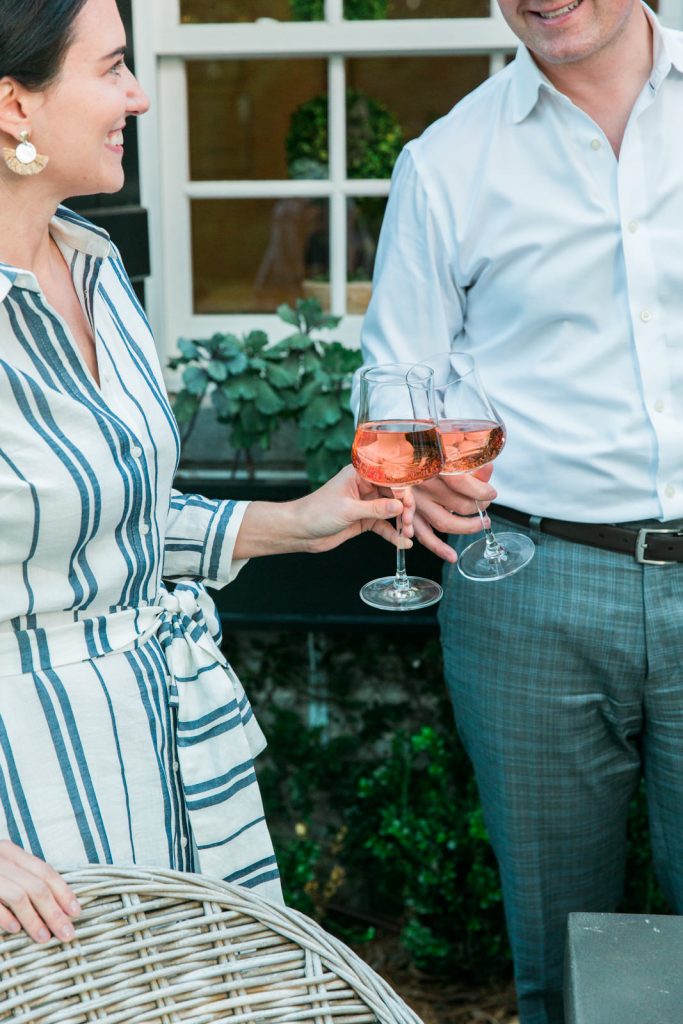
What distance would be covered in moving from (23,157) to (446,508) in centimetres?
79

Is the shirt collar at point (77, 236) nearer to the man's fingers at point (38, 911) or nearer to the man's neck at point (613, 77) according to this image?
the man's neck at point (613, 77)

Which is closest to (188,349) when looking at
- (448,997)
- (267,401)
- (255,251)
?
(267,401)

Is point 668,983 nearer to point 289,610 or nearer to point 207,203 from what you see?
point 289,610

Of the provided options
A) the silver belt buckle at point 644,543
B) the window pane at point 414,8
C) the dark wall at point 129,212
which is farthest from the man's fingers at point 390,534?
the window pane at point 414,8

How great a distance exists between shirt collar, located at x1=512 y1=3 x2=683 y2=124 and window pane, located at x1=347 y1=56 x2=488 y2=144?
1.13m

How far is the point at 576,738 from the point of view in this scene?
206 centimetres

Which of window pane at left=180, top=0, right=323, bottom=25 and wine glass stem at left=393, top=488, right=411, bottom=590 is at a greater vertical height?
window pane at left=180, top=0, right=323, bottom=25

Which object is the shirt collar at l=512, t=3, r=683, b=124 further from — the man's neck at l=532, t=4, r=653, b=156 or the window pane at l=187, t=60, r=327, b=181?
the window pane at l=187, t=60, r=327, b=181

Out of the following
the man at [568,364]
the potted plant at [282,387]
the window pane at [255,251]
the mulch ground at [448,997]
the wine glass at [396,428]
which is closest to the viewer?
the wine glass at [396,428]

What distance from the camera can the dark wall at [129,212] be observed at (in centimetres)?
290

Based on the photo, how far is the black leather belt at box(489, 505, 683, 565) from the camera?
6.41 feet

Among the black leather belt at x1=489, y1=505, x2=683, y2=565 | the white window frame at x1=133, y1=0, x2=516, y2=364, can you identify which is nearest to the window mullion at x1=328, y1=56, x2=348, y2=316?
the white window frame at x1=133, y1=0, x2=516, y2=364

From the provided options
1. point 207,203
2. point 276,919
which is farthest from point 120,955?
point 207,203

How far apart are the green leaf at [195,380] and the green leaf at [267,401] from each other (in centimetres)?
13
